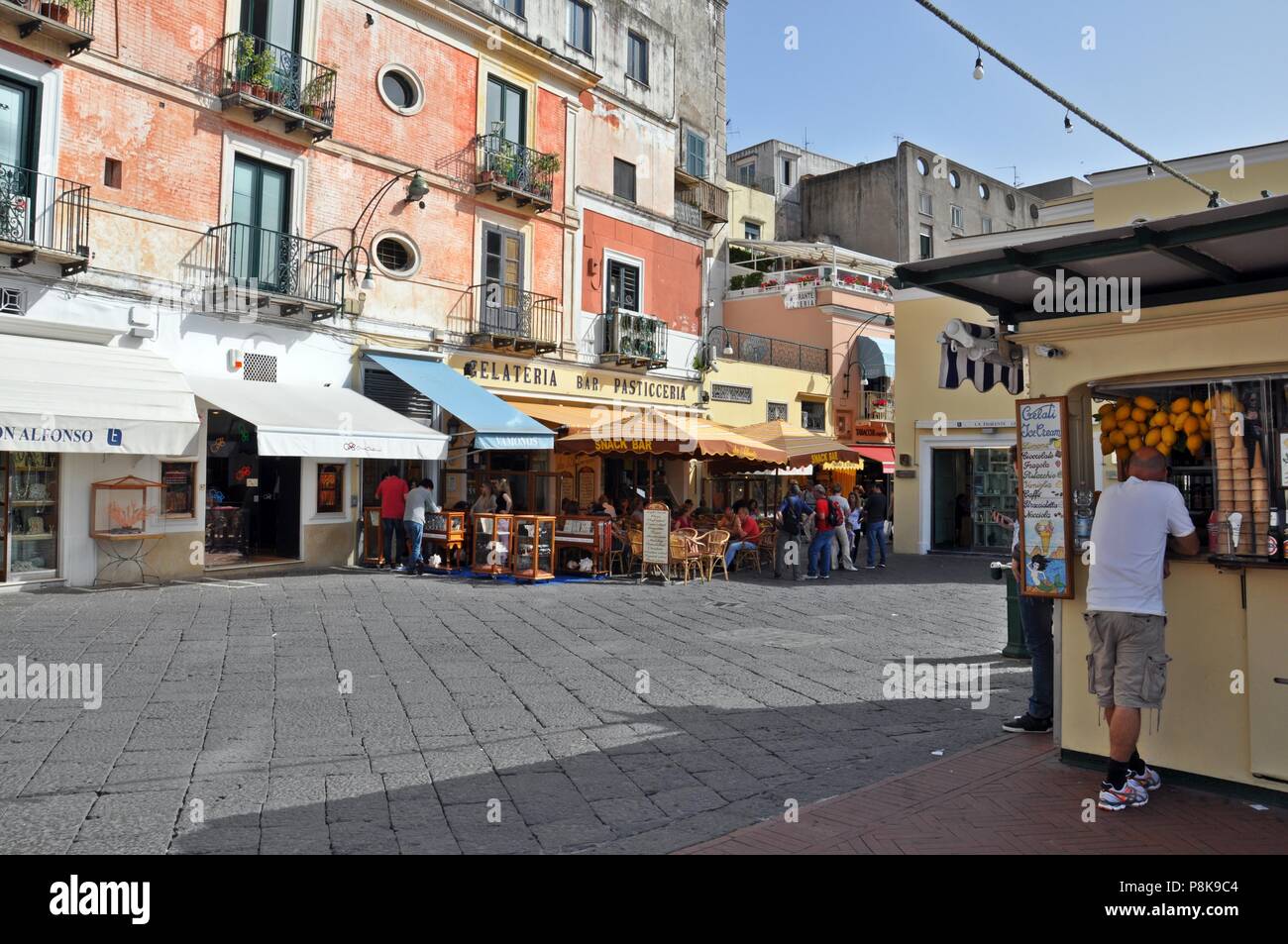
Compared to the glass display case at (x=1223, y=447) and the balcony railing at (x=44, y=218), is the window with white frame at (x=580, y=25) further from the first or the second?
the glass display case at (x=1223, y=447)

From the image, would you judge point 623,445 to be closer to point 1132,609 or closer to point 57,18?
point 57,18

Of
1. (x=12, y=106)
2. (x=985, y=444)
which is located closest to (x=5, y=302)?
(x=12, y=106)

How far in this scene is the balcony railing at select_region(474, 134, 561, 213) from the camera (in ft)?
57.5

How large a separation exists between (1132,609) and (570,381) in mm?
15887

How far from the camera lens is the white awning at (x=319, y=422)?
1225 centimetres

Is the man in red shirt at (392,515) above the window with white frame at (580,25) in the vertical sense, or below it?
below

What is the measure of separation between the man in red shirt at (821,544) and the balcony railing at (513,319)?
6.48m

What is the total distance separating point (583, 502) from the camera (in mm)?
20312

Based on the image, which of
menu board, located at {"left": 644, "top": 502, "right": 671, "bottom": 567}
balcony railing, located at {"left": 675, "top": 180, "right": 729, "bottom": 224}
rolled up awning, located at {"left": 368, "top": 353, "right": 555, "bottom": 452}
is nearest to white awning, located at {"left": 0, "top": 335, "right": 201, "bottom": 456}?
rolled up awning, located at {"left": 368, "top": 353, "right": 555, "bottom": 452}

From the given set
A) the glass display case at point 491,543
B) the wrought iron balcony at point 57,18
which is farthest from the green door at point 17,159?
the glass display case at point 491,543

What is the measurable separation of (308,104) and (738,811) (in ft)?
44.9

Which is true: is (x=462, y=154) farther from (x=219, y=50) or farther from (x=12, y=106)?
(x=12, y=106)

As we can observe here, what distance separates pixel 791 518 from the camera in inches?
602

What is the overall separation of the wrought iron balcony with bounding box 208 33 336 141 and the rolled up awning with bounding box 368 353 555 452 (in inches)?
151
